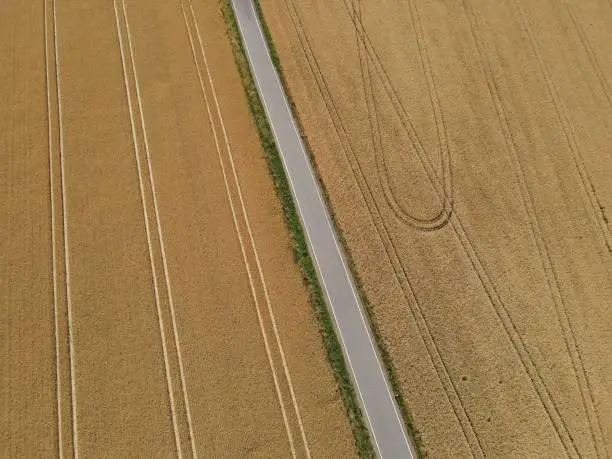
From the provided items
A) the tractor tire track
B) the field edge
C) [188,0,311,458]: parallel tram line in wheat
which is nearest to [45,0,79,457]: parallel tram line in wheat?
[188,0,311,458]: parallel tram line in wheat

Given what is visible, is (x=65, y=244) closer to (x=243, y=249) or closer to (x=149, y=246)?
(x=149, y=246)

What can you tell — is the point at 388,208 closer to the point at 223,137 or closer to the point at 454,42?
Result: the point at 223,137

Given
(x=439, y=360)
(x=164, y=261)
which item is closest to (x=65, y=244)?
(x=164, y=261)

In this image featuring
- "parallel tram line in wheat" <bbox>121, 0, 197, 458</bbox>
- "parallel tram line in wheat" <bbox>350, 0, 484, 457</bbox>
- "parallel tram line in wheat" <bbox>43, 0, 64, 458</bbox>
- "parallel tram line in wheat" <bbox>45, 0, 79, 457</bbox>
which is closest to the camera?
"parallel tram line in wheat" <bbox>43, 0, 64, 458</bbox>

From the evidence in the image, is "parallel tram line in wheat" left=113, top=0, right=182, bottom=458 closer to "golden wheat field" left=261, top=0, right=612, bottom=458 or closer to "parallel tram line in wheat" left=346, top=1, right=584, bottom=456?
"golden wheat field" left=261, top=0, right=612, bottom=458

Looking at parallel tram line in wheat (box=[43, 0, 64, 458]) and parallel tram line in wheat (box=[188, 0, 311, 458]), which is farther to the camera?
parallel tram line in wheat (box=[188, 0, 311, 458])
